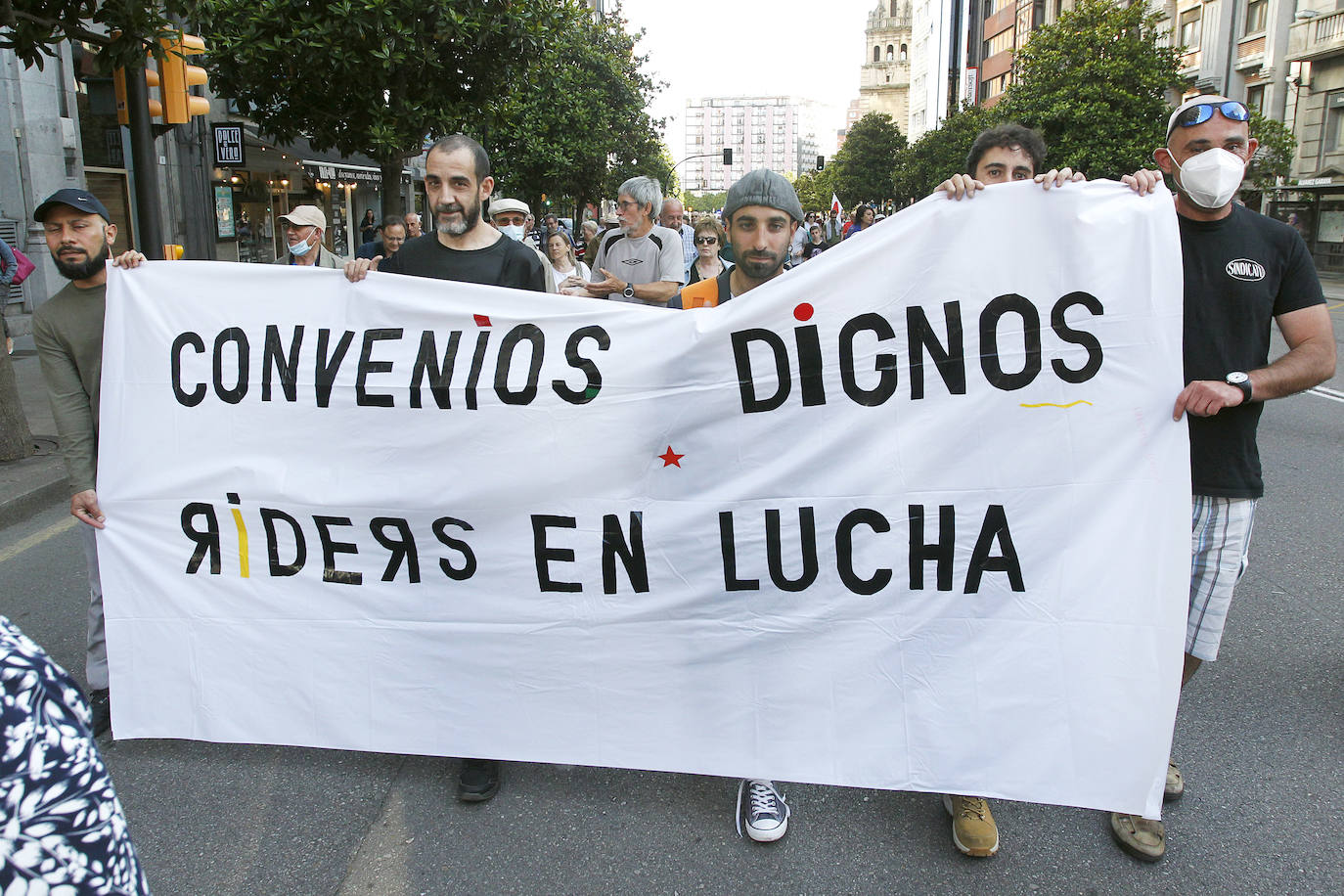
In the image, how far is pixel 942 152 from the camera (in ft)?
A: 151

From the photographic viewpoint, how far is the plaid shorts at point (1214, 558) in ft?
9.40

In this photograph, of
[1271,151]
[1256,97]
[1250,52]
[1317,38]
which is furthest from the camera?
[1256,97]

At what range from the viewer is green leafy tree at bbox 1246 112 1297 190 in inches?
1051

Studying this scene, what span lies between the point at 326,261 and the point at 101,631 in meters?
4.30

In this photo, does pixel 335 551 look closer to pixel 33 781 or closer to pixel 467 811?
pixel 467 811

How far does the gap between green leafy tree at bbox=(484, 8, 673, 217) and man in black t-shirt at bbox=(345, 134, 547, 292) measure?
20.0 metres

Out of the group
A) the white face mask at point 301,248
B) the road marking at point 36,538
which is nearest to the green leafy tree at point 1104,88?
the white face mask at point 301,248

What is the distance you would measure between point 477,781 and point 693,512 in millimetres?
1072

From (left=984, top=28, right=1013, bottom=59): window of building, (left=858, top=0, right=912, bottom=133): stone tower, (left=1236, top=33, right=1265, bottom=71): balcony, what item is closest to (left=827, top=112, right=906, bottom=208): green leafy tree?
(left=984, top=28, right=1013, bottom=59): window of building

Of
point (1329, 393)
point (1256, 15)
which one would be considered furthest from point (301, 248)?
point (1256, 15)

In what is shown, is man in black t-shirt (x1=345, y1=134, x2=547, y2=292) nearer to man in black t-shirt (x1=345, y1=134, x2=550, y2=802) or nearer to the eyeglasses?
man in black t-shirt (x1=345, y1=134, x2=550, y2=802)

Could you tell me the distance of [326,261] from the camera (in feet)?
24.3

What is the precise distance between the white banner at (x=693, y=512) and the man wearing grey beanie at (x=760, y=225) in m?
0.30

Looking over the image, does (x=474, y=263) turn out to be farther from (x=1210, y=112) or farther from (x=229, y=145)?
(x=229, y=145)
